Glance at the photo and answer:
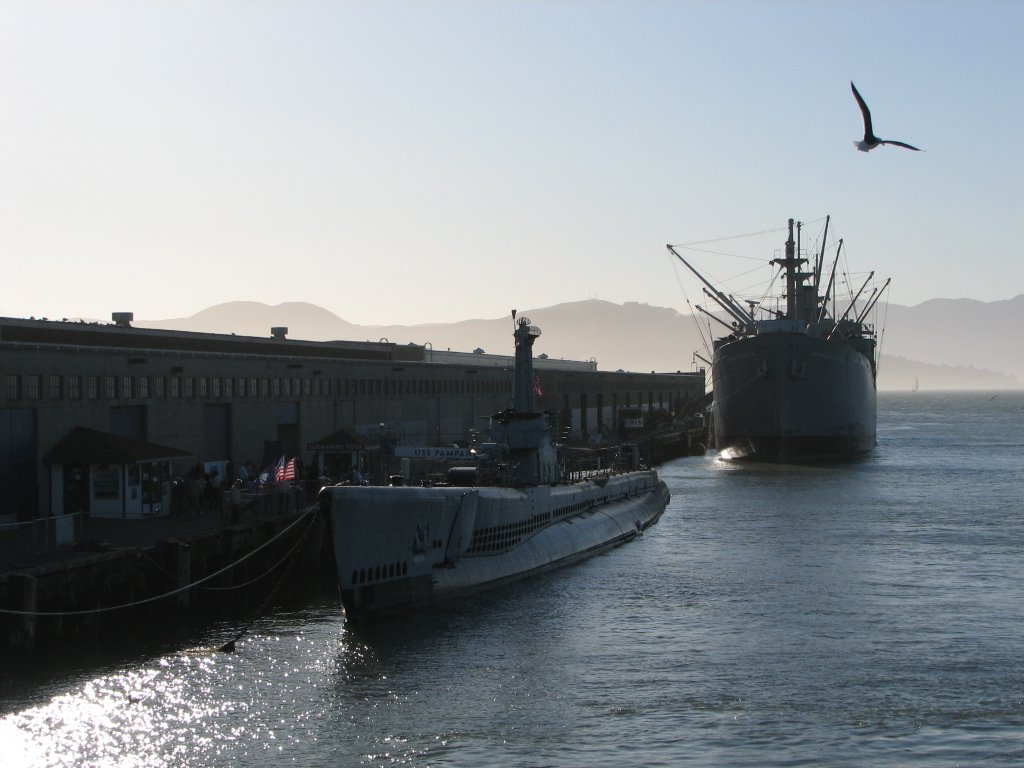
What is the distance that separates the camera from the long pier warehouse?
33562 mm

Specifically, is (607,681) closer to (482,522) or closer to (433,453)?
(482,522)

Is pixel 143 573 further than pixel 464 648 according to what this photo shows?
Yes

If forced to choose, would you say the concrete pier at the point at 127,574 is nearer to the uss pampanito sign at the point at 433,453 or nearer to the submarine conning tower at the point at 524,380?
the uss pampanito sign at the point at 433,453

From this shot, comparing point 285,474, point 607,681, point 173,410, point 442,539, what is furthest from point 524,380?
point 607,681

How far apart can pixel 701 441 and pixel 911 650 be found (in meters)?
83.5

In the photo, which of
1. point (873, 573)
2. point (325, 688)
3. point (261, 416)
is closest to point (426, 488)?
point (325, 688)

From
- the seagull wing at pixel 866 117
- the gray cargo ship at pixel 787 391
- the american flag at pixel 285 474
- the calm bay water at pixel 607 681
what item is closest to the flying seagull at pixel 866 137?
the seagull wing at pixel 866 117

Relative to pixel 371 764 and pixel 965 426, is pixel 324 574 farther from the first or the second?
pixel 965 426

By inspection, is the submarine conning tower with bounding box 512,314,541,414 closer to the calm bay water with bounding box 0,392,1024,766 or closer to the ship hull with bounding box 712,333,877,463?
the calm bay water with bounding box 0,392,1024,766

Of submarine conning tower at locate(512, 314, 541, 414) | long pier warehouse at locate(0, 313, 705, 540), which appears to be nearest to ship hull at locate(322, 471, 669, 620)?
submarine conning tower at locate(512, 314, 541, 414)

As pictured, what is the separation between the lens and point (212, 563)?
3114 cm

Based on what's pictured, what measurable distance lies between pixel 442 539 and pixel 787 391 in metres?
49.4

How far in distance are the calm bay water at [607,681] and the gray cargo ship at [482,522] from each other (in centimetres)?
93

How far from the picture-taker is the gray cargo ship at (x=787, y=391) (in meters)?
75.5
